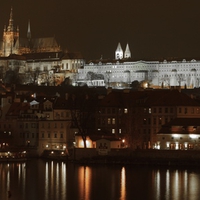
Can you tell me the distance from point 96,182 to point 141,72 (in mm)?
139368

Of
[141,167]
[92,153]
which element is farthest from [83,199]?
[92,153]

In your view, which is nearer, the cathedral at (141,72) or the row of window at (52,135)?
the row of window at (52,135)

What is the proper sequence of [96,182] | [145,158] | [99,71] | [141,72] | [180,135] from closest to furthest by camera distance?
1. [96,182]
2. [145,158]
3. [180,135]
4. [141,72]
5. [99,71]

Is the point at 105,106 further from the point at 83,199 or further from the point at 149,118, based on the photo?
→ the point at 83,199

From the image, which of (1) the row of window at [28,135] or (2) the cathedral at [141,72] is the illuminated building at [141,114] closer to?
(1) the row of window at [28,135]

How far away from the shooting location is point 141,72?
186375mm

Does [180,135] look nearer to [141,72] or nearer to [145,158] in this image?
[145,158]

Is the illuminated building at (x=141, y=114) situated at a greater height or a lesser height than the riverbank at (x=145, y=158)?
greater

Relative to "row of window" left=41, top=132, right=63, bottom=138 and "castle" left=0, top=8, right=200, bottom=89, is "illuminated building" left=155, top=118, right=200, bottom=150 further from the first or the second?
"castle" left=0, top=8, right=200, bottom=89

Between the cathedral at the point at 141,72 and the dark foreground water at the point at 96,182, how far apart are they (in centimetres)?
12090

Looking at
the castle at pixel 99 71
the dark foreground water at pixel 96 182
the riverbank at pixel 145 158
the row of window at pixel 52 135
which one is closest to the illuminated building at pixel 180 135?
the riverbank at pixel 145 158

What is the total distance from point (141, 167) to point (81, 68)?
451ft

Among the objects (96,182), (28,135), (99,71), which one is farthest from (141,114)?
(99,71)

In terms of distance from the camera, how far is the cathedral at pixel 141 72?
178 meters
